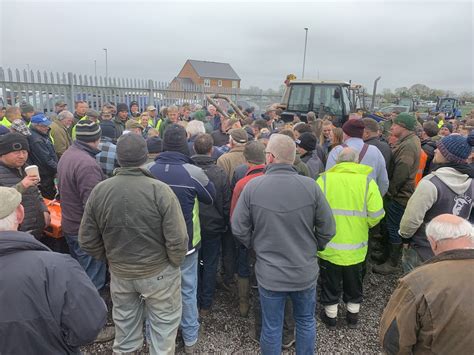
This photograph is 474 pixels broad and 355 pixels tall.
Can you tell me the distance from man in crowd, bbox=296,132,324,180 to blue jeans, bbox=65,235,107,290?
260cm

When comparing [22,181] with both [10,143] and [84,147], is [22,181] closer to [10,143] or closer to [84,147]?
[10,143]

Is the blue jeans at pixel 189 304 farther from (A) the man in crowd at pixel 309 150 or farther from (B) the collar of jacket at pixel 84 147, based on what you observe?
(A) the man in crowd at pixel 309 150

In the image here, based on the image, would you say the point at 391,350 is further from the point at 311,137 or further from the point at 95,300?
the point at 311,137

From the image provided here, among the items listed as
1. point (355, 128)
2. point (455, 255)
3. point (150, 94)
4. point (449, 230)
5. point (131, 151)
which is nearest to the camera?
point (455, 255)

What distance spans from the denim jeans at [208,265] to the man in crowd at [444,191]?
1.93 metres

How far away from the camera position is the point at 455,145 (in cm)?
304

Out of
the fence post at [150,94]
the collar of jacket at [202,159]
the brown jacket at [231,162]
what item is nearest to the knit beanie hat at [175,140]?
the collar of jacket at [202,159]

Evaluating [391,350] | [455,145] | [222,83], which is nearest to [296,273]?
[391,350]

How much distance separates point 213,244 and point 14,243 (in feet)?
7.48

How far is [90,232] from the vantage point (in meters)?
2.60

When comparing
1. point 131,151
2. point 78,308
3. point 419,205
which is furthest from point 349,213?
point 78,308

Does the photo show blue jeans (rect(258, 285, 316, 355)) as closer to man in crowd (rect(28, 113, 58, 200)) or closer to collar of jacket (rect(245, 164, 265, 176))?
collar of jacket (rect(245, 164, 265, 176))

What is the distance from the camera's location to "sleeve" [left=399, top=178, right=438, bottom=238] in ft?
9.64

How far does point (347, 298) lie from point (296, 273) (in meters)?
1.26
